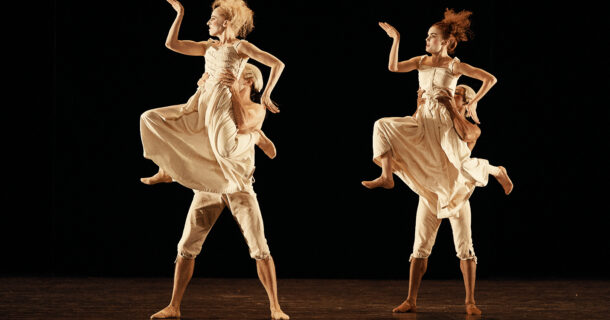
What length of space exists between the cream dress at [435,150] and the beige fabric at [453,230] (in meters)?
0.04

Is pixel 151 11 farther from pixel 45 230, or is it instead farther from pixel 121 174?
pixel 45 230

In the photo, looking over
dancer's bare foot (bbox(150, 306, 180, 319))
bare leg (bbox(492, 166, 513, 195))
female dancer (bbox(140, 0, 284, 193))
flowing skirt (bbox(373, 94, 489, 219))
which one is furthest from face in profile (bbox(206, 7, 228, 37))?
bare leg (bbox(492, 166, 513, 195))

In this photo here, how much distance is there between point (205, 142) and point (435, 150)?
1421mm

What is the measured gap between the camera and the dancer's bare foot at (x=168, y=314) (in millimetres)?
4473

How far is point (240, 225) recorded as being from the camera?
180 inches

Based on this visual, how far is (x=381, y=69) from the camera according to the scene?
267 inches

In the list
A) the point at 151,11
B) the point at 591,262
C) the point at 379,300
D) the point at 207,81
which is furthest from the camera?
the point at 591,262

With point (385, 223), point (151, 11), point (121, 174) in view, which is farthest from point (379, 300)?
point (151, 11)

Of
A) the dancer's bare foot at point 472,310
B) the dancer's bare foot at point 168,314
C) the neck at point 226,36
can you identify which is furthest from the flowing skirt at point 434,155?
the dancer's bare foot at point 168,314

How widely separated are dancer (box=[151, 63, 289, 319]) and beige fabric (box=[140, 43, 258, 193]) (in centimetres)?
8

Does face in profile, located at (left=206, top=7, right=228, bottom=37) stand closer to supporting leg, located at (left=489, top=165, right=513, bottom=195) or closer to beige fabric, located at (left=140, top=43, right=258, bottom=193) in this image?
beige fabric, located at (left=140, top=43, right=258, bottom=193)

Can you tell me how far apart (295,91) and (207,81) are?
7.14ft

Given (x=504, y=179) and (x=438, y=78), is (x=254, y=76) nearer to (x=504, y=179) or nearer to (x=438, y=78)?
(x=438, y=78)

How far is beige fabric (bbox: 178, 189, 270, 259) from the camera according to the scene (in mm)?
4535
